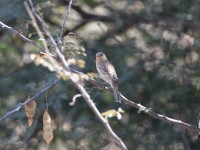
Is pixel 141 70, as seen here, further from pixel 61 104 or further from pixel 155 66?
pixel 61 104

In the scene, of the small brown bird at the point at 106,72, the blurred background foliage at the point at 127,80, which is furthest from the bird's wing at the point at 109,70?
the blurred background foliage at the point at 127,80

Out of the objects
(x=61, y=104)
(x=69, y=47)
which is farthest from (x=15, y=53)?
(x=69, y=47)

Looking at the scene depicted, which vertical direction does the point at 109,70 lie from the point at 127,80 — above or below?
above

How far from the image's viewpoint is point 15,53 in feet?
22.1

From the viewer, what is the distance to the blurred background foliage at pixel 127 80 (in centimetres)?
661

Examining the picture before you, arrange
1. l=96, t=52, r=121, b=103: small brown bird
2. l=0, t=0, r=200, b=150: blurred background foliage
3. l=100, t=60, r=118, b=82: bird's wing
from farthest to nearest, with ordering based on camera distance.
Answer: l=0, t=0, r=200, b=150: blurred background foliage → l=100, t=60, r=118, b=82: bird's wing → l=96, t=52, r=121, b=103: small brown bird

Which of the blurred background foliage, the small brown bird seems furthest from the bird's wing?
the blurred background foliage

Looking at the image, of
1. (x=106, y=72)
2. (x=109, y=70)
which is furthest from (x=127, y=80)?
(x=106, y=72)

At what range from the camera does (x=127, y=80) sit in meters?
6.84

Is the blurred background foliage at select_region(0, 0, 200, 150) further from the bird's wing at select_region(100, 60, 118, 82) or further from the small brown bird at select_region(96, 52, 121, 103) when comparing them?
the bird's wing at select_region(100, 60, 118, 82)

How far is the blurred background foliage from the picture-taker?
6.61 metres

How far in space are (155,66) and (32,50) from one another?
138cm

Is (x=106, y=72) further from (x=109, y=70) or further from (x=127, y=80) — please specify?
A: (x=127, y=80)

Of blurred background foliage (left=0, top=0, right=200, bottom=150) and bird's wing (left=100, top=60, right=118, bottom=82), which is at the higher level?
bird's wing (left=100, top=60, right=118, bottom=82)
